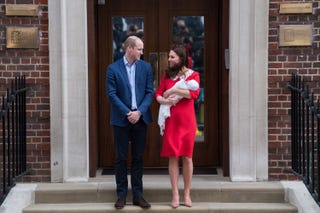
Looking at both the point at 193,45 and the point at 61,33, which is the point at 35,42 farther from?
the point at 193,45

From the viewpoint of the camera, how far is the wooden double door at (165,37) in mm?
7535

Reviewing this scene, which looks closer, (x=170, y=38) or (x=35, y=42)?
(x=35, y=42)

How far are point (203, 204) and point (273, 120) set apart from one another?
1283 millimetres

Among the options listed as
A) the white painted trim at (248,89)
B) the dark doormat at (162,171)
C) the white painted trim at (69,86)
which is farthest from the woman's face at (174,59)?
the dark doormat at (162,171)

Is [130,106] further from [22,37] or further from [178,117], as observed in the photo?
[22,37]

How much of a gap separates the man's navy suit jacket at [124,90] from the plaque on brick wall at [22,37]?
3.93ft

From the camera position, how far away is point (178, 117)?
6.10m

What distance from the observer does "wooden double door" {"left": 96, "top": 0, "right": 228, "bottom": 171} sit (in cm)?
754

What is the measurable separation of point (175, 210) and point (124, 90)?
1.28 metres

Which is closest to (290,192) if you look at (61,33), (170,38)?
(170,38)

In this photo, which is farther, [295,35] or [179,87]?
[295,35]

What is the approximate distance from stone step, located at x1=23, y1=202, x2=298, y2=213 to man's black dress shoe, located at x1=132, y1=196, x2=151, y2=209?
0.04 meters

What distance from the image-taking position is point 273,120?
6.87 m

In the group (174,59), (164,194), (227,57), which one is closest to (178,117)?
(174,59)
